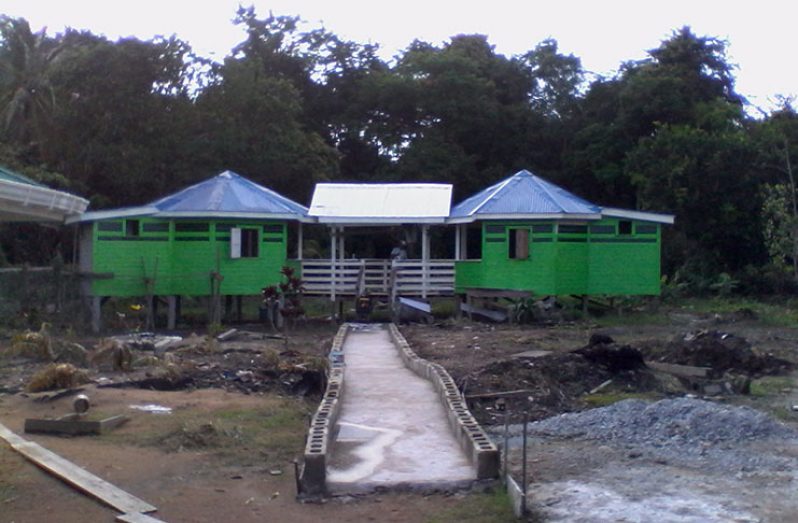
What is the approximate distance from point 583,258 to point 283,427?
763 inches

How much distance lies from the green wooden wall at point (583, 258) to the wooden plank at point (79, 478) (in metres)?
20.7

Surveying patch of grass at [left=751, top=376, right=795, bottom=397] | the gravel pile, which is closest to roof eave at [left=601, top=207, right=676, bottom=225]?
patch of grass at [left=751, top=376, right=795, bottom=397]

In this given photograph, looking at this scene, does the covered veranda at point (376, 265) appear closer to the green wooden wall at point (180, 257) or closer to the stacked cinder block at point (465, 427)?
the green wooden wall at point (180, 257)

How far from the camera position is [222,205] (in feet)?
100

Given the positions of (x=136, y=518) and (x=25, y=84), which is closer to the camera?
(x=136, y=518)

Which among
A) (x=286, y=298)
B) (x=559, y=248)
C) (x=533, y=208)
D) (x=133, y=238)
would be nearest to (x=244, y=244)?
(x=286, y=298)

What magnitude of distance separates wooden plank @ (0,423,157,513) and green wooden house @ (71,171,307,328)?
17.8 metres

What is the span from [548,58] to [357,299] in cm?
2294

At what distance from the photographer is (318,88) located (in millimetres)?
49406

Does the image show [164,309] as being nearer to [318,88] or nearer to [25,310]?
[25,310]

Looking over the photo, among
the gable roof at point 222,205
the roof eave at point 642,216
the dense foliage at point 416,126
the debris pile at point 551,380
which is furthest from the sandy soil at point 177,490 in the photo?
the dense foliage at point 416,126

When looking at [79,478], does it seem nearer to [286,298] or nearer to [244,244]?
[286,298]

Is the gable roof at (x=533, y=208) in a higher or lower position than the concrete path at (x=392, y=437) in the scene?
higher

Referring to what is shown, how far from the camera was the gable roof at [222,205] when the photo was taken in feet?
97.8
